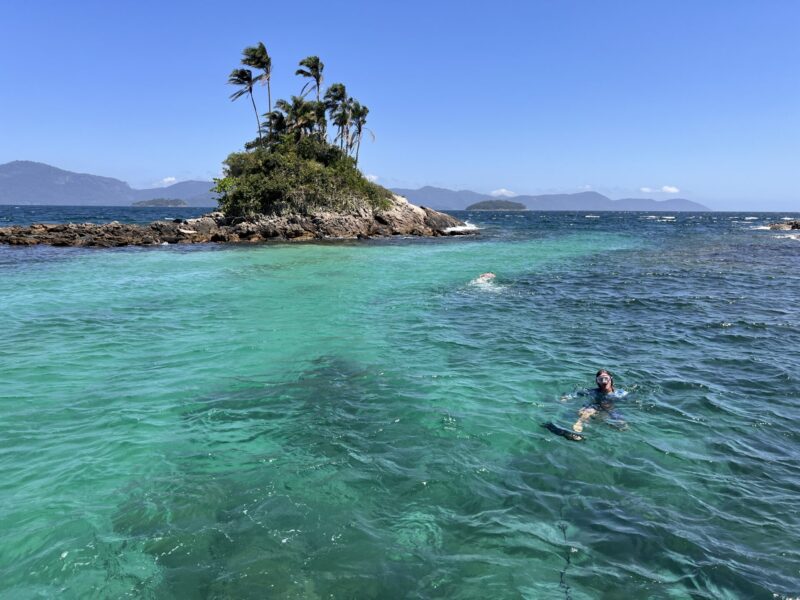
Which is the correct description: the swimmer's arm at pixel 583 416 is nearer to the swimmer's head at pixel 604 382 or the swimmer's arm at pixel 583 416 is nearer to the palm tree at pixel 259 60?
the swimmer's head at pixel 604 382

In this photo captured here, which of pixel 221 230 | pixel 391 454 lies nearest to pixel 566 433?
pixel 391 454

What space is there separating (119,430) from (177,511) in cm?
294

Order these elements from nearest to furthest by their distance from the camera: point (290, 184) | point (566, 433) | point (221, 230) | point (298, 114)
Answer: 1. point (566, 433)
2. point (221, 230)
3. point (290, 184)
4. point (298, 114)

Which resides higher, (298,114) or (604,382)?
(298,114)

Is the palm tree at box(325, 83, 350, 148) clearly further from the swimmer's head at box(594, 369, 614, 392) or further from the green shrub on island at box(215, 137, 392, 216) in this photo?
the swimmer's head at box(594, 369, 614, 392)

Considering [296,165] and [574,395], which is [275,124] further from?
[574,395]

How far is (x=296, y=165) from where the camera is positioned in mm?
47344

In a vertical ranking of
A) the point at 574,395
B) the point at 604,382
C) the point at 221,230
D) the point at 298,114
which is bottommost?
the point at 574,395

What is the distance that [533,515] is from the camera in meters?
6.18

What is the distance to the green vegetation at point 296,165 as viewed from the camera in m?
46.1

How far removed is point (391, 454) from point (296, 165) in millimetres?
44000

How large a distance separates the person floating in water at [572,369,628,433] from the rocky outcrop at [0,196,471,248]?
1486 inches

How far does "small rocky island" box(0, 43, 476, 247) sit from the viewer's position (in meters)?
42.2

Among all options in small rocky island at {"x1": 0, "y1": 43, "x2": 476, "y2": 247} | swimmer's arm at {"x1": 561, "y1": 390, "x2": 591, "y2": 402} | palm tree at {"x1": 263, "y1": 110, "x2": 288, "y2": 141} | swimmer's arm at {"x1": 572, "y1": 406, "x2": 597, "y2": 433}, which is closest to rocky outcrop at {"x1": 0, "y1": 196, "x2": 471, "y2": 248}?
small rocky island at {"x1": 0, "y1": 43, "x2": 476, "y2": 247}
